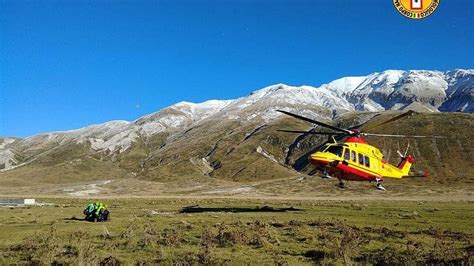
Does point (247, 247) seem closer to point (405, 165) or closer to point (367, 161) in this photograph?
point (367, 161)

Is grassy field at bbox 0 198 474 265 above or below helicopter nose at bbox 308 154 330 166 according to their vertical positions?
below

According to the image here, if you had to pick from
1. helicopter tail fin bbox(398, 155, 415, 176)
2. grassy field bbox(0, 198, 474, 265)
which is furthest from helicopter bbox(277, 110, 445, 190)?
grassy field bbox(0, 198, 474, 265)

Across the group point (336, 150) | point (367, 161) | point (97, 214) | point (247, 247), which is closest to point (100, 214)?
point (97, 214)

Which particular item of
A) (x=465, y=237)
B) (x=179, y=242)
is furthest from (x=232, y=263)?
(x=465, y=237)

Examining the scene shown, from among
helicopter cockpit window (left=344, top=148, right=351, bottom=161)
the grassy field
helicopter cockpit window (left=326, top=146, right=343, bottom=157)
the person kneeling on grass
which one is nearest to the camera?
the grassy field

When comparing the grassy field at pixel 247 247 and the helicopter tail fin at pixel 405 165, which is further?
the helicopter tail fin at pixel 405 165

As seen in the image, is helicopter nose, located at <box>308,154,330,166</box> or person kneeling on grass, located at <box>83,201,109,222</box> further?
helicopter nose, located at <box>308,154,330,166</box>

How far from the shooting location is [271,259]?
19.8 metres

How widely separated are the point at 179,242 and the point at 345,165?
28726 millimetres

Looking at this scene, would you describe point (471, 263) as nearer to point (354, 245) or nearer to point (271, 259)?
point (354, 245)

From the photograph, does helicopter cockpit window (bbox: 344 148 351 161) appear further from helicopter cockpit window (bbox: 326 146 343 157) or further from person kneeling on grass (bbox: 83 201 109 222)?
person kneeling on grass (bbox: 83 201 109 222)

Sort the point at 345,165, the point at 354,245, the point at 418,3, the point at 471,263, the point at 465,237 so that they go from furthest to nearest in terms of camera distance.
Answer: the point at 345,165 < the point at 418,3 < the point at 465,237 < the point at 354,245 < the point at 471,263

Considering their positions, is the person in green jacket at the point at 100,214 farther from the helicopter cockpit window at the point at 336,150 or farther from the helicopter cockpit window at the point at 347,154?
the helicopter cockpit window at the point at 347,154

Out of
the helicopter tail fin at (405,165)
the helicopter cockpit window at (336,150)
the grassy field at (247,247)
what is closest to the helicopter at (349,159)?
the helicopter cockpit window at (336,150)
